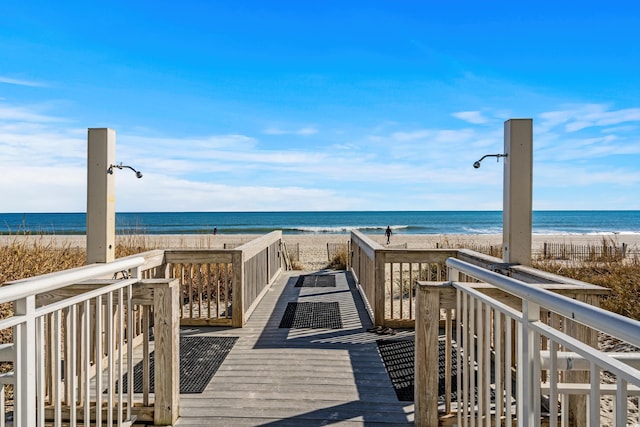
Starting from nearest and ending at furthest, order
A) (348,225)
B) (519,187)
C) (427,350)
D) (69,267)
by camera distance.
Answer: (427,350), (519,187), (69,267), (348,225)

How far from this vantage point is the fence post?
224 cm

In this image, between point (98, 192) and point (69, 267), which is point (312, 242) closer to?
point (69, 267)

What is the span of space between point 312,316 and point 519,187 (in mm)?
2844

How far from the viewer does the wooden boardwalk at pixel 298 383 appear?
2479 millimetres

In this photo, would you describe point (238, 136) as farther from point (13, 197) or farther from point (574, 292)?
point (574, 292)

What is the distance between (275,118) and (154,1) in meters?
9.54

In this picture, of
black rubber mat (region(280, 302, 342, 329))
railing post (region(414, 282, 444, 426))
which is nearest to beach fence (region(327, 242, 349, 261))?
black rubber mat (region(280, 302, 342, 329))

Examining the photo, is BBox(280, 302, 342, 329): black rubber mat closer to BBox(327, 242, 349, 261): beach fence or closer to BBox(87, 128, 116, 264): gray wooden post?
BBox(87, 128, 116, 264): gray wooden post

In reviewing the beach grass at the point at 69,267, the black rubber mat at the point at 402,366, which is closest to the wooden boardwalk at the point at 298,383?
the black rubber mat at the point at 402,366

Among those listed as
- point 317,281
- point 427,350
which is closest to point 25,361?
point 427,350

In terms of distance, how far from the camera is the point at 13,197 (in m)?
11.7

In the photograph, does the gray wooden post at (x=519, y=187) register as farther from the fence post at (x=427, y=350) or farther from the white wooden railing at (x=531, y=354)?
the fence post at (x=427, y=350)

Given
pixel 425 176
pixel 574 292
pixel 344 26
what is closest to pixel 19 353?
pixel 574 292

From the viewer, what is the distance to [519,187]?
10.2 feet
